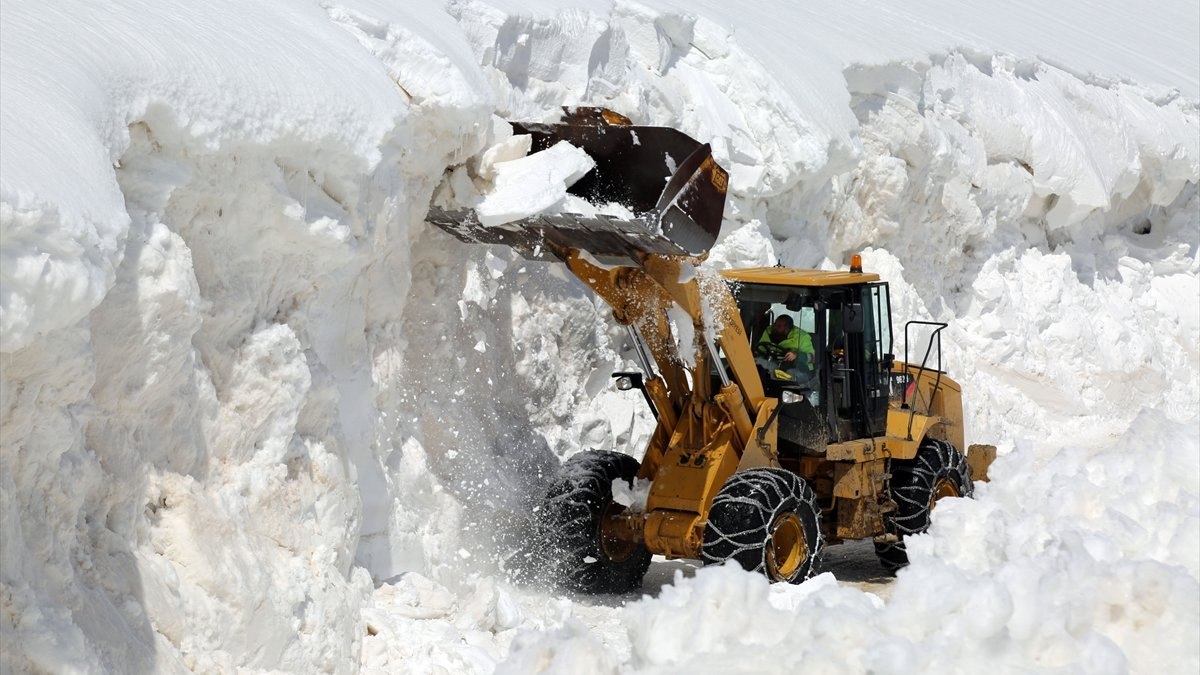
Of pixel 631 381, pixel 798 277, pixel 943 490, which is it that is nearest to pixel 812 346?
pixel 798 277

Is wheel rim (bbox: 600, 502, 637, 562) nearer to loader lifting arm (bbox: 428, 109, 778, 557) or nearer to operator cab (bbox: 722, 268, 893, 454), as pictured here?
loader lifting arm (bbox: 428, 109, 778, 557)

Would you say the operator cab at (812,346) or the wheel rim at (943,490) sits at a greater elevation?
the operator cab at (812,346)

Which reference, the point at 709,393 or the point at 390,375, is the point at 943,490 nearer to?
the point at 709,393

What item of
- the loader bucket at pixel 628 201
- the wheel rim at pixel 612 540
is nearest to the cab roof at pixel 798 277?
the loader bucket at pixel 628 201

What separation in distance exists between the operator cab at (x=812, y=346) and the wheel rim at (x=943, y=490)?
37.0 inches

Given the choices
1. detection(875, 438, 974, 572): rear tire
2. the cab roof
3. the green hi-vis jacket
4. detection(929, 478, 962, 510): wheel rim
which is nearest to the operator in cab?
the green hi-vis jacket

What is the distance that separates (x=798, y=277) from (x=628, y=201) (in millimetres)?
1614

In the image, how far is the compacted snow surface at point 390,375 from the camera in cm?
378

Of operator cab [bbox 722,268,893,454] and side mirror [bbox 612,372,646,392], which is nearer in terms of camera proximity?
side mirror [bbox 612,372,646,392]

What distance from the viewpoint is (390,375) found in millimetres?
8344

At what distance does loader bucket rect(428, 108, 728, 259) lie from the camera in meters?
8.03

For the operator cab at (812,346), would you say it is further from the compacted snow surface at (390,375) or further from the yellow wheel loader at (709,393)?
the compacted snow surface at (390,375)

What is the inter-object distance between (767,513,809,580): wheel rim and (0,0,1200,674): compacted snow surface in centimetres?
35

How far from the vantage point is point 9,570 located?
4.91 m
